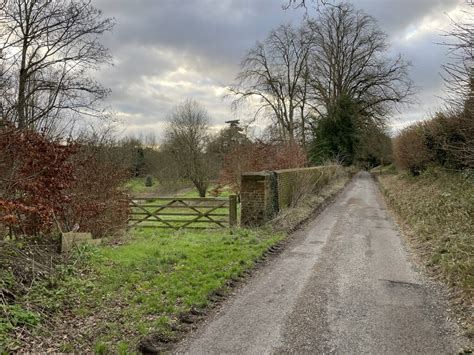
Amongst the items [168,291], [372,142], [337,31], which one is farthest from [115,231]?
[372,142]

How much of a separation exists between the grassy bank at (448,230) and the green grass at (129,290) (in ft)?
10.8

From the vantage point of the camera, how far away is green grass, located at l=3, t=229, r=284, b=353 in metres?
4.32

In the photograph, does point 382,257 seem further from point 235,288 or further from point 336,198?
point 336,198

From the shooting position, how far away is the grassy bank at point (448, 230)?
18.8ft

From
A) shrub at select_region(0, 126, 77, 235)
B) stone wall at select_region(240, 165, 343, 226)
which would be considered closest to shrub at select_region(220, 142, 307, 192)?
stone wall at select_region(240, 165, 343, 226)

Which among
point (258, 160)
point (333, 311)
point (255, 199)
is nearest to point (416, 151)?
point (258, 160)

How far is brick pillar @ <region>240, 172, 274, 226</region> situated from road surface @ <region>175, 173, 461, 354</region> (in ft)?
9.71

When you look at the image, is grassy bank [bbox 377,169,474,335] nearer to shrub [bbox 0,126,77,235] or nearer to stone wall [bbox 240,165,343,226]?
stone wall [bbox 240,165,343,226]

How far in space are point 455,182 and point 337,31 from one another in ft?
88.2

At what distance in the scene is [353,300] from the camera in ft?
17.5

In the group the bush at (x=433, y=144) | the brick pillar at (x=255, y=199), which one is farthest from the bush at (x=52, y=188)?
the bush at (x=433, y=144)

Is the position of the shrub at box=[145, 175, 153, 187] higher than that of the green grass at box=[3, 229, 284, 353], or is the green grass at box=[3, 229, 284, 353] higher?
the shrub at box=[145, 175, 153, 187]

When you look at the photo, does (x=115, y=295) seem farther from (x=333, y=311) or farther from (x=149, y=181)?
(x=149, y=181)

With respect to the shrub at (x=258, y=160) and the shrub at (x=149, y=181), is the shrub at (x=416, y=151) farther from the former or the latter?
the shrub at (x=149, y=181)
